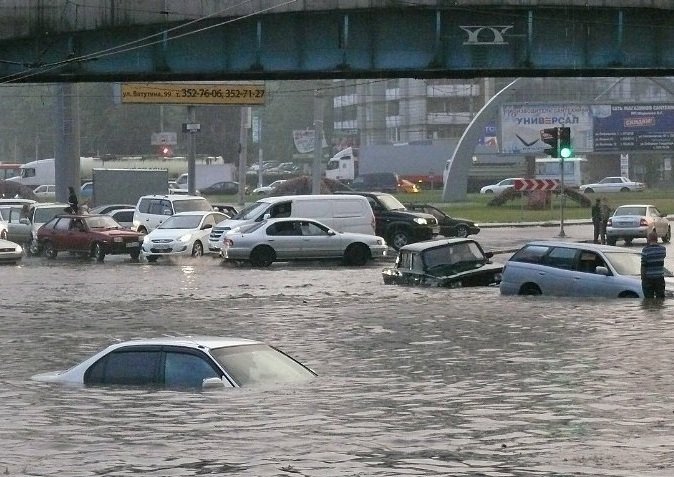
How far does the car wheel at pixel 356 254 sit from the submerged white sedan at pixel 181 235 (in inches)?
226

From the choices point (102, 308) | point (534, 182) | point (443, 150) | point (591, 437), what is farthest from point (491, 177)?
point (591, 437)

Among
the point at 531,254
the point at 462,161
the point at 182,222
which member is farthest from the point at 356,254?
the point at 462,161

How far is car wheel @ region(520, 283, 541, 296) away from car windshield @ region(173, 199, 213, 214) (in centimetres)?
2265

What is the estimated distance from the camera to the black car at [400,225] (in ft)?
158

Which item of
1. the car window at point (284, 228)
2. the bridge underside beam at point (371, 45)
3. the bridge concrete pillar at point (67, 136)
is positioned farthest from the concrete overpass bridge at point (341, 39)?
the bridge concrete pillar at point (67, 136)

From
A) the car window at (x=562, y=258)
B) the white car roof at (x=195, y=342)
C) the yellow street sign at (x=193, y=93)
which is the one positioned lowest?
the car window at (x=562, y=258)

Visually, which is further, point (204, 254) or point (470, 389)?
point (204, 254)

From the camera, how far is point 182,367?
52.3 feet

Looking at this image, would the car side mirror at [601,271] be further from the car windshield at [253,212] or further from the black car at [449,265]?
the car windshield at [253,212]

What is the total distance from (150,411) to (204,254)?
31776mm

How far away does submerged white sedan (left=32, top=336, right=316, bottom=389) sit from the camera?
1579 cm

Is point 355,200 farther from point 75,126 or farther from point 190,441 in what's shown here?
point 190,441

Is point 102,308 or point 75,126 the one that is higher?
point 75,126

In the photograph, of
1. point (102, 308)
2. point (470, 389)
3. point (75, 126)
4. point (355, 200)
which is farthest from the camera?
point (75, 126)
